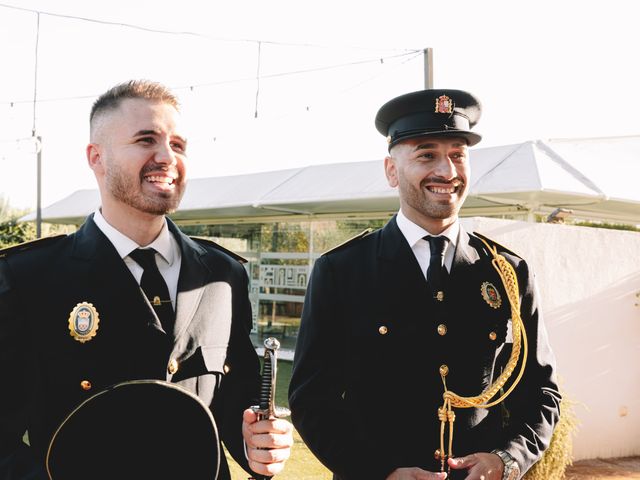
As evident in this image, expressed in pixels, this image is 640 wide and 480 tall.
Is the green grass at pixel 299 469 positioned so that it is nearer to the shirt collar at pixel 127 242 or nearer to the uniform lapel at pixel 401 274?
the uniform lapel at pixel 401 274

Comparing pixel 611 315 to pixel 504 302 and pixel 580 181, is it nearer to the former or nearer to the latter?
pixel 580 181

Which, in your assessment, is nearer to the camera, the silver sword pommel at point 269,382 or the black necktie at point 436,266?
the silver sword pommel at point 269,382

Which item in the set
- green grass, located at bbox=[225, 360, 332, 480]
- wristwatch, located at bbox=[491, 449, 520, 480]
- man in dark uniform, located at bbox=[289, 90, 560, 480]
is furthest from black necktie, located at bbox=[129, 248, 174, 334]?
green grass, located at bbox=[225, 360, 332, 480]

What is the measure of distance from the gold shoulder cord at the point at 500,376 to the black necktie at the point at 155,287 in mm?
910

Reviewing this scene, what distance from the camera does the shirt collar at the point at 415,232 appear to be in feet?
7.46

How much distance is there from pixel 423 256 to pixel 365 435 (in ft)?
2.14

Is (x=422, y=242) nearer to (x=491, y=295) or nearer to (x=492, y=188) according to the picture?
(x=491, y=295)

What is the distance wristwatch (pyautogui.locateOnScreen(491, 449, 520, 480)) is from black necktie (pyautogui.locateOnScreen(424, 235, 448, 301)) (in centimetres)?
53

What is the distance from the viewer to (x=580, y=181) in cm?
699

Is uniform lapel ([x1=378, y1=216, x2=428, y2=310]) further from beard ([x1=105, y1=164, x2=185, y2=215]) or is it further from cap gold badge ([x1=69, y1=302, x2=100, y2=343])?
cap gold badge ([x1=69, y1=302, x2=100, y2=343])

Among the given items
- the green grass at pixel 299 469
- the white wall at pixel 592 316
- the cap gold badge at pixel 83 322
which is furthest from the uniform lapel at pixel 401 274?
the green grass at pixel 299 469

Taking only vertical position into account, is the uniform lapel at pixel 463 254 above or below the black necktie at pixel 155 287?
above

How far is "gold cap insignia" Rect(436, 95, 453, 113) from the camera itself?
227cm

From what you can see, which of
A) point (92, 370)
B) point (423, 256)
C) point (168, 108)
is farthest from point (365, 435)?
point (168, 108)
